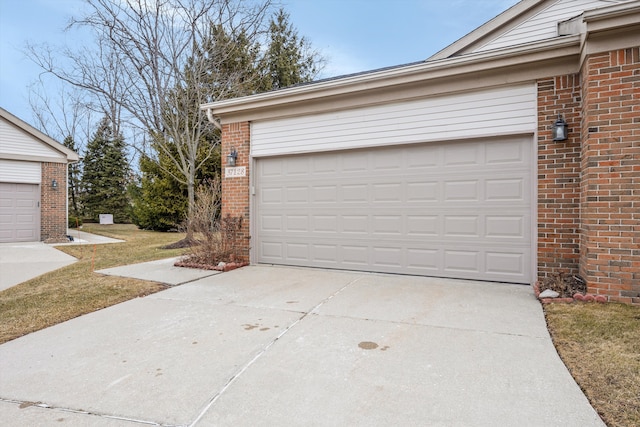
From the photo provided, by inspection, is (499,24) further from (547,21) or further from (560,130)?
(560,130)

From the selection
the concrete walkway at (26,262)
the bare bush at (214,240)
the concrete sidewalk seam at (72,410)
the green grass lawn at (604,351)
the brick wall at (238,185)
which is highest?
the brick wall at (238,185)

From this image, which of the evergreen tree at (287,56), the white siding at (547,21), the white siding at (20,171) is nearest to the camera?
the white siding at (547,21)

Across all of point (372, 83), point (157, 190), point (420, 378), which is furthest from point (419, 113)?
point (157, 190)

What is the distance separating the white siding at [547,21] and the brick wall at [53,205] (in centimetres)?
1451

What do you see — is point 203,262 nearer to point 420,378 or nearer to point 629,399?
point 420,378

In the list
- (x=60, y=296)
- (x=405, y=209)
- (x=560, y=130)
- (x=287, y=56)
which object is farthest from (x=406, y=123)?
(x=287, y=56)

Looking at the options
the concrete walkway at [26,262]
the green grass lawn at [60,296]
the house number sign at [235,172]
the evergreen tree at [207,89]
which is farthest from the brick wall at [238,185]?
the evergreen tree at [207,89]

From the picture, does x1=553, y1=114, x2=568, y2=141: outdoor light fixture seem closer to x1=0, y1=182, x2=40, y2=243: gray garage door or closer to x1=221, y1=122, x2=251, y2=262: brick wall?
x1=221, y1=122, x2=251, y2=262: brick wall

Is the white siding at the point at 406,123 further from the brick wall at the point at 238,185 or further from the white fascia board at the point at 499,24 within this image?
the white fascia board at the point at 499,24

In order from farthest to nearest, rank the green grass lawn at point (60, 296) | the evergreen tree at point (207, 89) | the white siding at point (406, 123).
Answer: the evergreen tree at point (207, 89)
the white siding at point (406, 123)
the green grass lawn at point (60, 296)

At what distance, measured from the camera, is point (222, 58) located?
46.6 feet

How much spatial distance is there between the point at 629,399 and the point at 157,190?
1779 cm

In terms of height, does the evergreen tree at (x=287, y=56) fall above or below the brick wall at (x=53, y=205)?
above

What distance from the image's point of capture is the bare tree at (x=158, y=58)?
42.3ft
